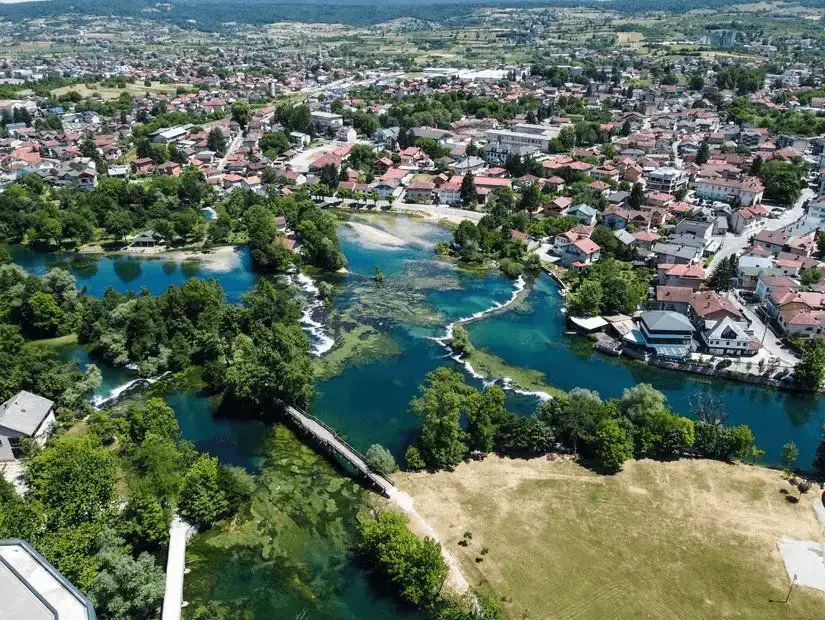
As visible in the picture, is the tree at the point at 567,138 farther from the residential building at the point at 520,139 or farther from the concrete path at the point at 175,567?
the concrete path at the point at 175,567

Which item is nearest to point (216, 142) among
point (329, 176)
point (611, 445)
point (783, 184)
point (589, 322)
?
point (329, 176)

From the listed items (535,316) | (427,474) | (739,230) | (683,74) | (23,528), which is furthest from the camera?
(683,74)

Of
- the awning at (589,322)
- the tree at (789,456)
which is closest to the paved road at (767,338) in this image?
the tree at (789,456)

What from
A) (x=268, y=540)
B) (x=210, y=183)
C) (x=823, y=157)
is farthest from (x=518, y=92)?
(x=268, y=540)

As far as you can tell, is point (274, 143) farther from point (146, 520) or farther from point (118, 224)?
point (146, 520)

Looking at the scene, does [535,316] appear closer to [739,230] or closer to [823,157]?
[739,230]
